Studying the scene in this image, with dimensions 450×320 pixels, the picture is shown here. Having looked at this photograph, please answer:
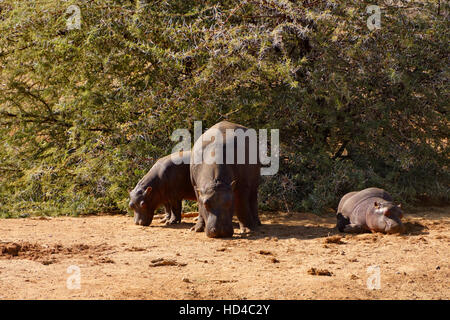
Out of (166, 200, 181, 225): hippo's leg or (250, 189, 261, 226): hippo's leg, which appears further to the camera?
(166, 200, 181, 225): hippo's leg

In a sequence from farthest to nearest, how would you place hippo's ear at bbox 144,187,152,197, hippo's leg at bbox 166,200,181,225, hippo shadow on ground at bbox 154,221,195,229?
hippo's leg at bbox 166,200,181,225, hippo's ear at bbox 144,187,152,197, hippo shadow on ground at bbox 154,221,195,229

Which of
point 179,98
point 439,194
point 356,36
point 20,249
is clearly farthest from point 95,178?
point 439,194

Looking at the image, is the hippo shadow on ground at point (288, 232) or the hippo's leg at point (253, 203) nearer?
the hippo shadow on ground at point (288, 232)

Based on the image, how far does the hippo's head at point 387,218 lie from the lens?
24.5 feet

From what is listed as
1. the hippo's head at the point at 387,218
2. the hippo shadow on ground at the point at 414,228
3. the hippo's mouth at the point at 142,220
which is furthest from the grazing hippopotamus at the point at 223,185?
the hippo shadow on ground at the point at 414,228

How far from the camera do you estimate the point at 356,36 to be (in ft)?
30.9

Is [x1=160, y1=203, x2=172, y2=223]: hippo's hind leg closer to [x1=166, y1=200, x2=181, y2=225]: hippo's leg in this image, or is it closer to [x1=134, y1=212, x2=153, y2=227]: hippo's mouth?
[x1=166, y1=200, x2=181, y2=225]: hippo's leg

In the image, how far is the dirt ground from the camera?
4977 mm

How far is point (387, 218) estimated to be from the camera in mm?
7504

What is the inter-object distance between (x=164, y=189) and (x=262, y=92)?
7.67 ft

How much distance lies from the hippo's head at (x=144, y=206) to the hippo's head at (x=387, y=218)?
3.07 meters

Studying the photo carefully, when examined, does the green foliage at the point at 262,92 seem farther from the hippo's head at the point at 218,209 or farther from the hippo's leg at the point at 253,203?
the hippo's head at the point at 218,209

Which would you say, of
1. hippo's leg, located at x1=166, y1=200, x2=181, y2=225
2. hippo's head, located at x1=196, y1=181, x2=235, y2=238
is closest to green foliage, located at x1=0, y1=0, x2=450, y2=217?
hippo's leg, located at x1=166, y1=200, x2=181, y2=225

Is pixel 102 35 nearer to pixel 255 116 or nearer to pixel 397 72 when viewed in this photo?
pixel 255 116
